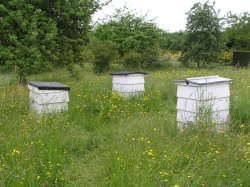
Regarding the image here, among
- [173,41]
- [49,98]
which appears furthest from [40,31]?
[173,41]

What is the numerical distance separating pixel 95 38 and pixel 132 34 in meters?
2.55

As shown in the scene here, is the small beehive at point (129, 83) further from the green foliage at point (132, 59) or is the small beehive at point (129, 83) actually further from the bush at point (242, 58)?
the bush at point (242, 58)

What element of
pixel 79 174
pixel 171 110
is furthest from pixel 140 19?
pixel 79 174

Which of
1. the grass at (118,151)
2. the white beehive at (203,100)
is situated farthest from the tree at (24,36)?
the white beehive at (203,100)

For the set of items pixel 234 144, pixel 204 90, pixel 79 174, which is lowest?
pixel 79 174

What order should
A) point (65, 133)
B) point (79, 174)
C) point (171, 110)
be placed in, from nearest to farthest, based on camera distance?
point (79, 174), point (65, 133), point (171, 110)

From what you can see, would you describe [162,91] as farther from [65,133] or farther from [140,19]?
[140,19]

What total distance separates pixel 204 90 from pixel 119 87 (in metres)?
3.46

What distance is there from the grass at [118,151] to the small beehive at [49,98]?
0.21 m

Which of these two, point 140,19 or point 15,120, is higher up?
point 140,19

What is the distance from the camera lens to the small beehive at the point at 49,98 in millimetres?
6199

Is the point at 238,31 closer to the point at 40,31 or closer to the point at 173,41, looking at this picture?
the point at 173,41

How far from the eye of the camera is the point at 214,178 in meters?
3.58

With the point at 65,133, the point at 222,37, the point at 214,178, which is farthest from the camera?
the point at 222,37
